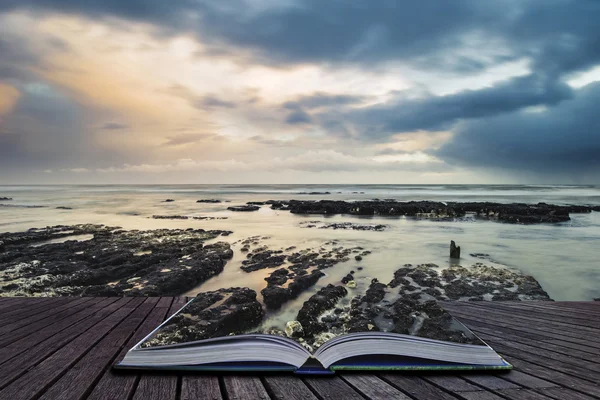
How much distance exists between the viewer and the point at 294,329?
505 cm

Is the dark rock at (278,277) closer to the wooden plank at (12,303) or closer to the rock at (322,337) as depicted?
the rock at (322,337)

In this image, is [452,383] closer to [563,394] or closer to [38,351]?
[563,394]

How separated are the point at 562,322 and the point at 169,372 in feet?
13.5

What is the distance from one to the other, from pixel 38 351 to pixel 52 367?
1.62ft

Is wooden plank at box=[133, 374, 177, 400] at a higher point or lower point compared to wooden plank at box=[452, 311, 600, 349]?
higher

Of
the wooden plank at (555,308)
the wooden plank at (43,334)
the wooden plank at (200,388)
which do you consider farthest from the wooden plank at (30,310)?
the wooden plank at (555,308)

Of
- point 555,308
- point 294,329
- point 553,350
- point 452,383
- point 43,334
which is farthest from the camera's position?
point 294,329

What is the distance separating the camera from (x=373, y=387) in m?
1.74

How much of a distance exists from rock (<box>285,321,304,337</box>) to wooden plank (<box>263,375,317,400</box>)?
327 centimetres

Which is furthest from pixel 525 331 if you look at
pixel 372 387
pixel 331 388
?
pixel 331 388

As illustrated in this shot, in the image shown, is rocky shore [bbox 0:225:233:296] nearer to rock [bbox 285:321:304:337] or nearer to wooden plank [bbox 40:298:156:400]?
rock [bbox 285:321:304:337]

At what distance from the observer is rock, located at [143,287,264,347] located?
2.15m

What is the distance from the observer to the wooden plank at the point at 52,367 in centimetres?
179

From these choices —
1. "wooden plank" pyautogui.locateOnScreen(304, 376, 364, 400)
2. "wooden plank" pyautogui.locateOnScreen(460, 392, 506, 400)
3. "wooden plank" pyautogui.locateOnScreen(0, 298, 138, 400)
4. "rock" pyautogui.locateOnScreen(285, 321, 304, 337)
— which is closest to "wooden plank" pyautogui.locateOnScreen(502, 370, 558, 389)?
"wooden plank" pyautogui.locateOnScreen(460, 392, 506, 400)
